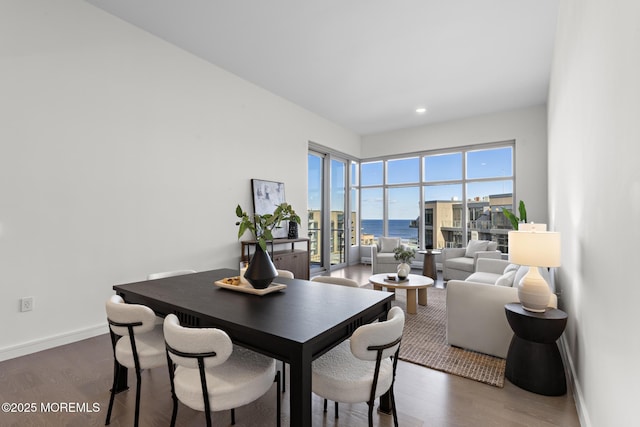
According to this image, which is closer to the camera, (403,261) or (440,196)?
(403,261)

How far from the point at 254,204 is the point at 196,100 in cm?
167

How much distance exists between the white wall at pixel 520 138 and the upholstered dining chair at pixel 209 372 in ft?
20.6

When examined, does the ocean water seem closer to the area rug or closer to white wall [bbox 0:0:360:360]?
the area rug

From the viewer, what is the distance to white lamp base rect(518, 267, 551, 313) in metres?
2.30

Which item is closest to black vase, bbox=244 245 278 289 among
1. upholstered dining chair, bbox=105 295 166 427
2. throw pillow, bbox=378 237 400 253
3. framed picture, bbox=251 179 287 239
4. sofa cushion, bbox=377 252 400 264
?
upholstered dining chair, bbox=105 295 166 427

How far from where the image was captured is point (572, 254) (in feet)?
8.17

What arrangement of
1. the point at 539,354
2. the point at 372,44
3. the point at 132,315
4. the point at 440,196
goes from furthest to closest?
1. the point at 440,196
2. the point at 372,44
3. the point at 539,354
4. the point at 132,315

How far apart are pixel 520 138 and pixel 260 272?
626 cm

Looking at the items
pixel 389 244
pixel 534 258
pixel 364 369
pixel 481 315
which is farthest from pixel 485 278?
pixel 364 369

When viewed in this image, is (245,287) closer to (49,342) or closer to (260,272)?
(260,272)

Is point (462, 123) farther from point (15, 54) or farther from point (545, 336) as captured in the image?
point (15, 54)

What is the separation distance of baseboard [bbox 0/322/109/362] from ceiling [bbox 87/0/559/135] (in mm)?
3304

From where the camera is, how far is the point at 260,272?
1.98 metres

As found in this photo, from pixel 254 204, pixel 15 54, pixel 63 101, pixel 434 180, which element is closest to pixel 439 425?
pixel 254 204
